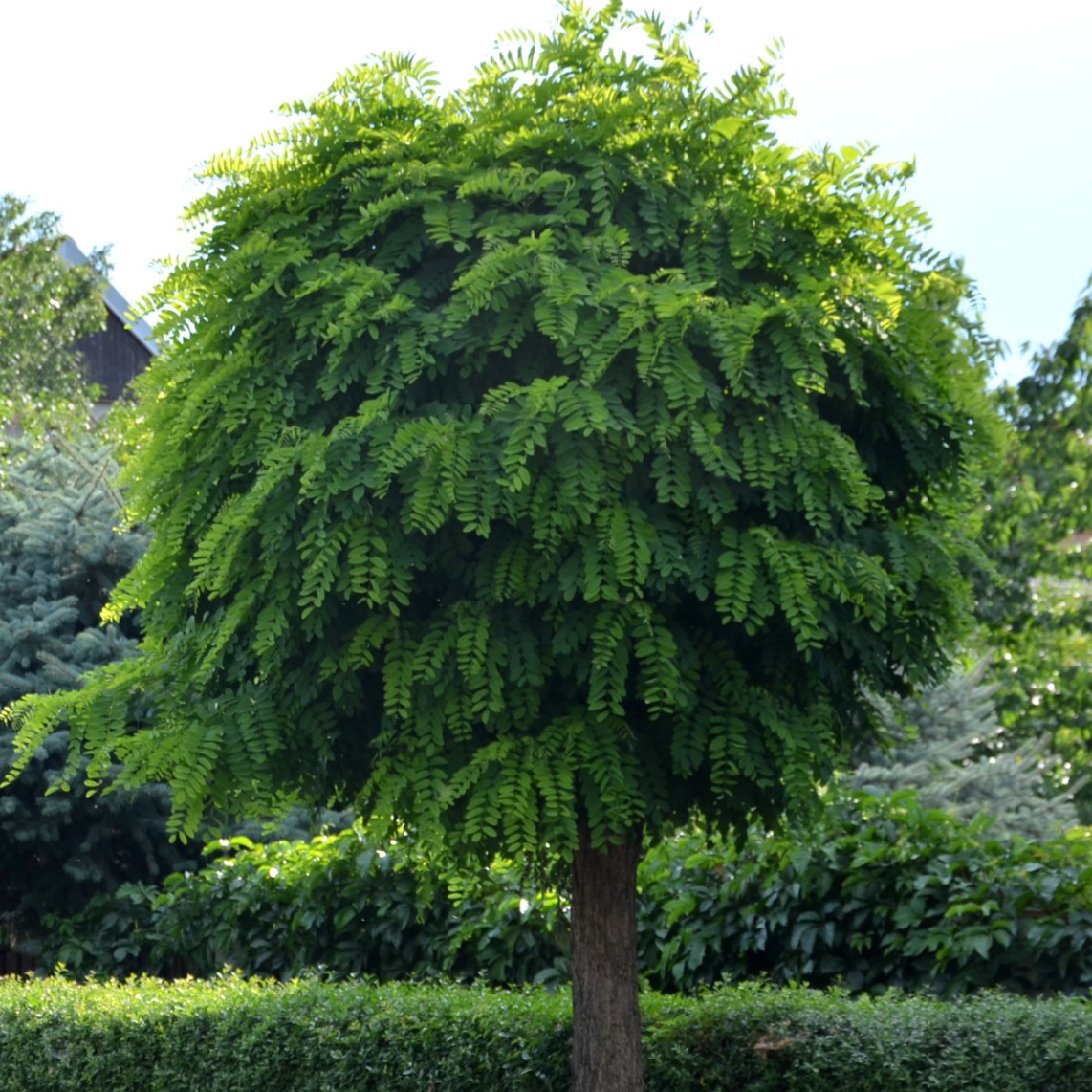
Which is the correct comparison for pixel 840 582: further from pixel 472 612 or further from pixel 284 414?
pixel 284 414

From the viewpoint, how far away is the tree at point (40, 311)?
2139 cm

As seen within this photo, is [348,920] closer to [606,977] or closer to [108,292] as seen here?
[606,977]

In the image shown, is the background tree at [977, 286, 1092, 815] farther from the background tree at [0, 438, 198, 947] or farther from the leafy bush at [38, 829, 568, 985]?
the background tree at [0, 438, 198, 947]

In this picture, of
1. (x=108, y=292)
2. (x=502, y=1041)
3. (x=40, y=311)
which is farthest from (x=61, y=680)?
(x=108, y=292)

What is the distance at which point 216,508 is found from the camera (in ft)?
17.2

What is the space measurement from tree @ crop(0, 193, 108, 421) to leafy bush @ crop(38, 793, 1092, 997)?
44.3 ft

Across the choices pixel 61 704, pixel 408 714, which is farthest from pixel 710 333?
pixel 61 704

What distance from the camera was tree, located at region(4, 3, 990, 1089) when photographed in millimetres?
4668

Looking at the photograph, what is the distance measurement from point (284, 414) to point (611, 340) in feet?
3.93

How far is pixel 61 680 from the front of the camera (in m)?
10.8

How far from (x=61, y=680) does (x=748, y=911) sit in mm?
5939

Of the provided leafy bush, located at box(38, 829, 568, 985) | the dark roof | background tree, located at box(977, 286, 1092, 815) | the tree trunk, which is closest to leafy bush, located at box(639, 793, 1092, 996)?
leafy bush, located at box(38, 829, 568, 985)

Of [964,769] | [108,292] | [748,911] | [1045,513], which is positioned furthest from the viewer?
[108,292]

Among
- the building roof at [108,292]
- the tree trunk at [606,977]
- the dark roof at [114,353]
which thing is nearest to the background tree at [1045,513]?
A: the tree trunk at [606,977]
